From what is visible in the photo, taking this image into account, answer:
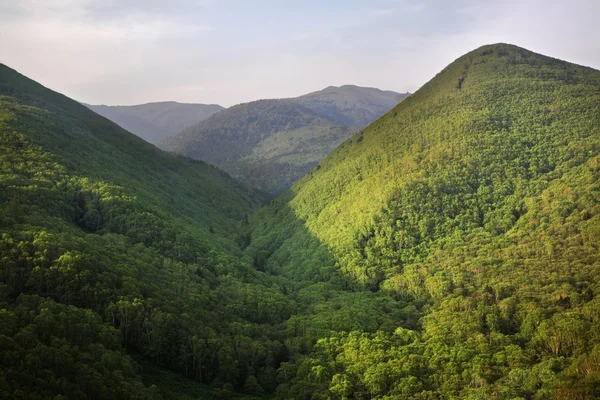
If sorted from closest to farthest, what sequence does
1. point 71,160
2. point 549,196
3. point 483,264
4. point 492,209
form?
point 483,264
point 549,196
point 492,209
point 71,160

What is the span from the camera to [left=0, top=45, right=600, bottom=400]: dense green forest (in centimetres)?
7862

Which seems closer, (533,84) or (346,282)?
(346,282)

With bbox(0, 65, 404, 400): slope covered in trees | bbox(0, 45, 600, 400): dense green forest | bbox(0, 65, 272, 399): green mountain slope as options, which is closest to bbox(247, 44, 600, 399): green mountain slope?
bbox(0, 45, 600, 400): dense green forest

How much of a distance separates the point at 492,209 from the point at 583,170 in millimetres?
28604

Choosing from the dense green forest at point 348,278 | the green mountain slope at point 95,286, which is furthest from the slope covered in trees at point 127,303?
the dense green forest at point 348,278

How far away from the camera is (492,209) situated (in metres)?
154

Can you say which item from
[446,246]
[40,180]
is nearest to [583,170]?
[446,246]

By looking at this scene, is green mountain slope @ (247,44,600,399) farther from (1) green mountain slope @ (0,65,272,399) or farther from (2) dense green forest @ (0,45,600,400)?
(1) green mountain slope @ (0,65,272,399)

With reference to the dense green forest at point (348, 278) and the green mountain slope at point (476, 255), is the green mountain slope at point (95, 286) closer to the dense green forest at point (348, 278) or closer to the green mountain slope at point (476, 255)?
the dense green forest at point (348, 278)

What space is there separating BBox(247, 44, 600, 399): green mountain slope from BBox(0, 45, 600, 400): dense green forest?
0.49 meters

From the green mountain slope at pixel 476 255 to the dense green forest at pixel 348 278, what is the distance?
0.49 metres

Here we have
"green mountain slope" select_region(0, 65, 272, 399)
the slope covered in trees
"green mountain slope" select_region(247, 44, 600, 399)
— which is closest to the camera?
"green mountain slope" select_region(0, 65, 272, 399)

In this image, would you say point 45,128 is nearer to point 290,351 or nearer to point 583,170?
point 290,351

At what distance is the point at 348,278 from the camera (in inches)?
5802
